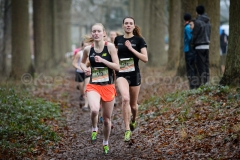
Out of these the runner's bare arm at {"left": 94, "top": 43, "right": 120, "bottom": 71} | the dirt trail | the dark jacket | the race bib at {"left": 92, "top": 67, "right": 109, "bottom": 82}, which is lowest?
the dirt trail

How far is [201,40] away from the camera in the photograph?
12711 millimetres

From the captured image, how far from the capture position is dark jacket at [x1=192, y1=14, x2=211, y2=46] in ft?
41.5

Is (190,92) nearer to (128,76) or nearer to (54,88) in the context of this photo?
(128,76)

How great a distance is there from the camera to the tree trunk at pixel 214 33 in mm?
14797

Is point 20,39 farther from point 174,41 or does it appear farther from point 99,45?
point 99,45

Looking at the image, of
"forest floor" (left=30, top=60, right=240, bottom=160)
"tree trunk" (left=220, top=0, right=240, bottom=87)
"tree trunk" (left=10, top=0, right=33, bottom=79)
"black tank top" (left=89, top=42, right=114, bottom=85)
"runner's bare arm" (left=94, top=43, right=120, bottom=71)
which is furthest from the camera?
"tree trunk" (left=10, top=0, right=33, bottom=79)

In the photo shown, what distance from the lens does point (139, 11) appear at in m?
34.8

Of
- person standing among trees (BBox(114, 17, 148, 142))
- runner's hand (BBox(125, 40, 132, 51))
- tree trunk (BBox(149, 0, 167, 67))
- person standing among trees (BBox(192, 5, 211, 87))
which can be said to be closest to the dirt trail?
person standing among trees (BBox(114, 17, 148, 142))

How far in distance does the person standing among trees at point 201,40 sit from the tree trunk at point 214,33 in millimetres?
2150

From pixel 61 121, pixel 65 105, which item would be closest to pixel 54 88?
pixel 65 105

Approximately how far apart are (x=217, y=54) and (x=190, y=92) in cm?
407

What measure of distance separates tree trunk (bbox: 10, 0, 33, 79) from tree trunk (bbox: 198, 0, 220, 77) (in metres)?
7.86

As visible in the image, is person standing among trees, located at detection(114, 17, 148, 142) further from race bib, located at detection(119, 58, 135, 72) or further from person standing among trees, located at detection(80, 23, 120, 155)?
person standing among trees, located at detection(80, 23, 120, 155)

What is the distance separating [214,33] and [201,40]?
2908 millimetres
